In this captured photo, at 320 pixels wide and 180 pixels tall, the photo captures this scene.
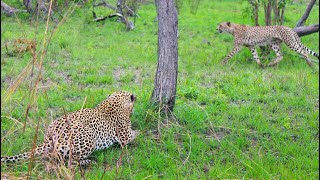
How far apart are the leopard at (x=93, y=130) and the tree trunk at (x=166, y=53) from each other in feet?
1.65

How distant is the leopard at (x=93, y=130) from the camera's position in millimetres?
5258

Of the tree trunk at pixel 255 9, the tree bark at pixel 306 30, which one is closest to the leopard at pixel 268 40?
the tree bark at pixel 306 30

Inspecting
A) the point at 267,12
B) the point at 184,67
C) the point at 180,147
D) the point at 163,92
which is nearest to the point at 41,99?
the point at 163,92

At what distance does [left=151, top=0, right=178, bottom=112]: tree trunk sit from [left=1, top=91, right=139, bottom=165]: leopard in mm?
502

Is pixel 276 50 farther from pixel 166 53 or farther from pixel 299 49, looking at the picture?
pixel 166 53

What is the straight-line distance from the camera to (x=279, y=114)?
23.8ft

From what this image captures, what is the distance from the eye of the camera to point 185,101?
7.31 metres

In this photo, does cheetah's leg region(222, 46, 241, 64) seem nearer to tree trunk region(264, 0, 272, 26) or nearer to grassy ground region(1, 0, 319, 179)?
grassy ground region(1, 0, 319, 179)

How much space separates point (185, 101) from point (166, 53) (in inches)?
38.7

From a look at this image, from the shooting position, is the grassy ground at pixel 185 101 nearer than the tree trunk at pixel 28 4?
Yes

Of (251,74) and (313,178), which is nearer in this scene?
(313,178)

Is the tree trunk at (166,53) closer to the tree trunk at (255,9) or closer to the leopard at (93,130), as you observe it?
the leopard at (93,130)

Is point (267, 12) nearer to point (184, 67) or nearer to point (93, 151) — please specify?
point (184, 67)

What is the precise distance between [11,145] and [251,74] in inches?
195
